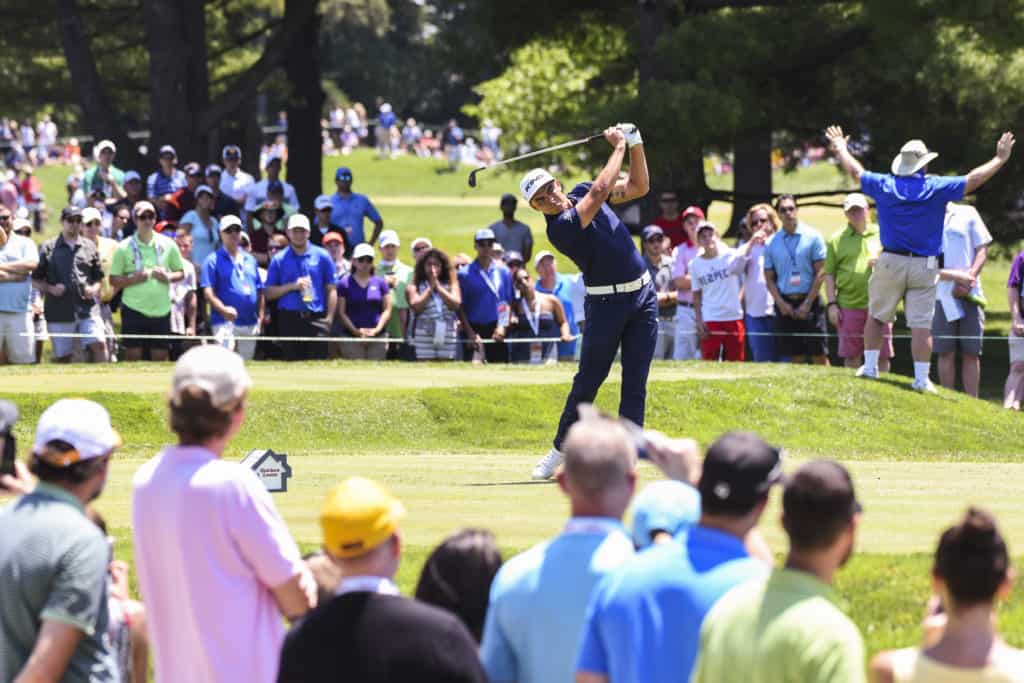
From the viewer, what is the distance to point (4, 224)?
18344mm

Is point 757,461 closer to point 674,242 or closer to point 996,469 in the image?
point 996,469

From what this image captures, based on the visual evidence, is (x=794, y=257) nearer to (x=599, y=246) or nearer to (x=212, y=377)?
(x=599, y=246)

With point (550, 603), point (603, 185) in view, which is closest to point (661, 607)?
point (550, 603)

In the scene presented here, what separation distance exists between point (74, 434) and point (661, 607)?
1.99m

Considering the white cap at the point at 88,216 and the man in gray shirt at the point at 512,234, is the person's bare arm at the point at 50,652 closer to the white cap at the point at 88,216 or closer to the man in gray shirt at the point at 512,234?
the white cap at the point at 88,216

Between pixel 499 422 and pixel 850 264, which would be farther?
pixel 850 264

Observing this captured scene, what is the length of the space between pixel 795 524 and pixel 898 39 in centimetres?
1951

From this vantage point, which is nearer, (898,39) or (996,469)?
(996,469)

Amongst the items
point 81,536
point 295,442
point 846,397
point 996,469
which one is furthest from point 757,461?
point 846,397

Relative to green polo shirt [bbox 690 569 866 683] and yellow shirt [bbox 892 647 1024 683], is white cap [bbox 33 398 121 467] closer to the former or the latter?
green polo shirt [bbox 690 569 866 683]

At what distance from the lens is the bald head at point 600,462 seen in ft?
16.6

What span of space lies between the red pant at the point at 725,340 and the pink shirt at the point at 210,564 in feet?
46.5

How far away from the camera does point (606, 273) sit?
10.9m

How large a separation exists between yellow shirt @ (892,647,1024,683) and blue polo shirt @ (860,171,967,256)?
1062 centimetres
